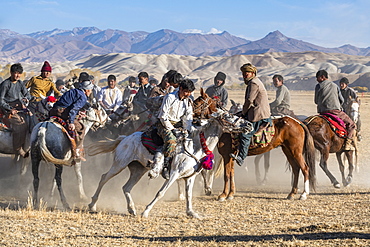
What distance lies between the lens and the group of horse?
7.86 meters

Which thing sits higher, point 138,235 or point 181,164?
point 181,164

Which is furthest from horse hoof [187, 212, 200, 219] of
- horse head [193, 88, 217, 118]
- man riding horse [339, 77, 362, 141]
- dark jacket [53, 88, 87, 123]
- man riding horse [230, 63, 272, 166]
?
man riding horse [339, 77, 362, 141]

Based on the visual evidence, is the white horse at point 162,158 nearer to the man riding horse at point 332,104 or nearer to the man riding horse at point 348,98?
the man riding horse at point 332,104

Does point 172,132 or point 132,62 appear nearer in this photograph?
point 172,132

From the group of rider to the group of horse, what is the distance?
27cm

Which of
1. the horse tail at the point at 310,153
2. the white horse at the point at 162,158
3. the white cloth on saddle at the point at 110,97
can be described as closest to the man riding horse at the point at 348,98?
the horse tail at the point at 310,153

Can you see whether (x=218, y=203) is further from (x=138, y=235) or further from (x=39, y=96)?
(x=39, y=96)

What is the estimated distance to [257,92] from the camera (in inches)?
369

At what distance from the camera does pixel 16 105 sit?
35.4 ft

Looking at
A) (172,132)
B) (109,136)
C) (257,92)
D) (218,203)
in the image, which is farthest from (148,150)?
(109,136)

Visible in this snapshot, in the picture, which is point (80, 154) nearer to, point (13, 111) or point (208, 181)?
point (13, 111)

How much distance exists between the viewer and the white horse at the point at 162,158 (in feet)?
25.5

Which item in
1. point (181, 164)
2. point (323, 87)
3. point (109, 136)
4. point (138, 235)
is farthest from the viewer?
point (109, 136)

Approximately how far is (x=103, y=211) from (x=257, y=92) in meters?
3.79
